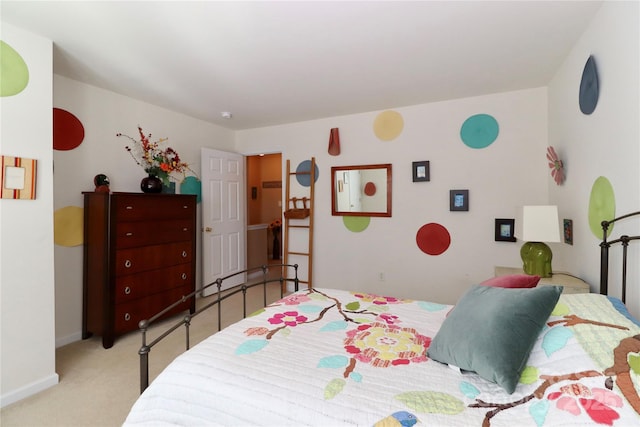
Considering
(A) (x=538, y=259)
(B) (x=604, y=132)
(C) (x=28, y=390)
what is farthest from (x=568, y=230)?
(C) (x=28, y=390)

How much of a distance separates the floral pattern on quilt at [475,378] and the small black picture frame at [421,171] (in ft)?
7.30

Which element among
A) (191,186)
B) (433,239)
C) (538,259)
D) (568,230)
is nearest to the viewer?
(538,259)

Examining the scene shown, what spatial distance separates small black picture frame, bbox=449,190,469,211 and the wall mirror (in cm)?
71

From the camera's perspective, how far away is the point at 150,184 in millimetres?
3275

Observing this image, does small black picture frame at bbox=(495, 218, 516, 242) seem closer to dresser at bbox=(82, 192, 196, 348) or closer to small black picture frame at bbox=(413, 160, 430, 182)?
small black picture frame at bbox=(413, 160, 430, 182)

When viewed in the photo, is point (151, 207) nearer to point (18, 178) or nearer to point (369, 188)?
point (18, 178)

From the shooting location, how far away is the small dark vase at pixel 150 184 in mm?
3273

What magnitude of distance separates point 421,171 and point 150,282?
10.4 ft

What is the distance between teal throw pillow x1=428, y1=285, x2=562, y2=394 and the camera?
1063mm

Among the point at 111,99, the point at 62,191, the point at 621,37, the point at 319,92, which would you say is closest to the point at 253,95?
the point at 319,92

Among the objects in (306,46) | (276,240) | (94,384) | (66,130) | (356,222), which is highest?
(306,46)

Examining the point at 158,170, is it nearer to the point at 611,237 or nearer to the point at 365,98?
the point at 365,98

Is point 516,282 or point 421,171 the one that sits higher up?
point 421,171

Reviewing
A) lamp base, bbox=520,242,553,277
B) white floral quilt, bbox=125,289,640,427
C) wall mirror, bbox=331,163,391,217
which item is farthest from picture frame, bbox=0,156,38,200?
lamp base, bbox=520,242,553,277
